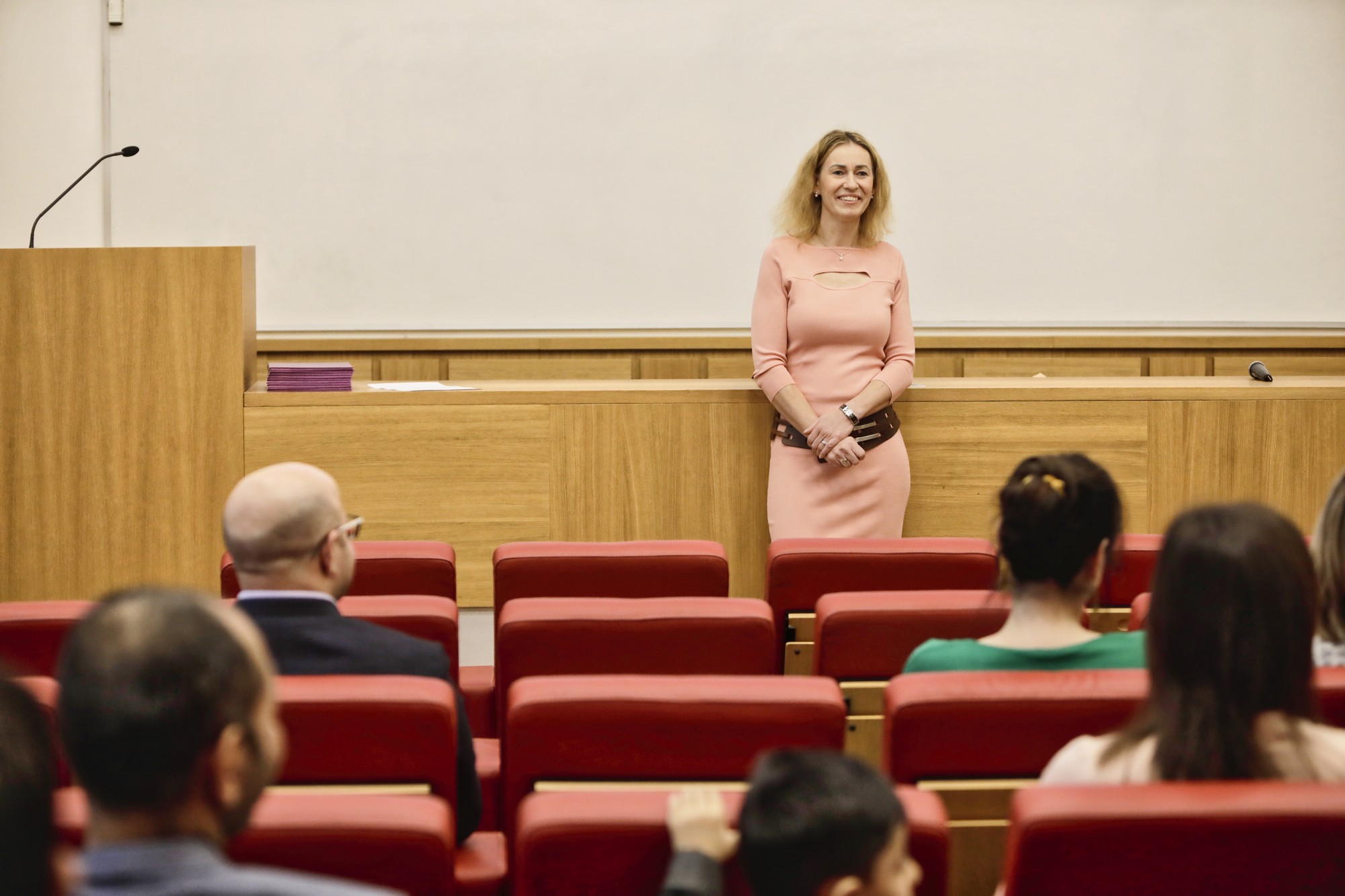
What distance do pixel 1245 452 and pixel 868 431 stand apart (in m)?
1.24

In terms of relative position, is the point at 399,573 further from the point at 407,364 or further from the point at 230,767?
the point at 407,364

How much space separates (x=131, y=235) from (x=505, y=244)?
5.78 ft

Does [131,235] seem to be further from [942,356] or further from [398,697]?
[398,697]

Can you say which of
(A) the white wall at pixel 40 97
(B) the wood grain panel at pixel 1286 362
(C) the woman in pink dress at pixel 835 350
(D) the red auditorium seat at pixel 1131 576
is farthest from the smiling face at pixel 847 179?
(A) the white wall at pixel 40 97

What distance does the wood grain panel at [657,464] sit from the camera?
4102mm

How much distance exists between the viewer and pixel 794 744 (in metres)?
1.62

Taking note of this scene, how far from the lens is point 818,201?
155 inches

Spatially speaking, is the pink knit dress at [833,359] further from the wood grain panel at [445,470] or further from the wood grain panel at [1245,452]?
the wood grain panel at [1245,452]

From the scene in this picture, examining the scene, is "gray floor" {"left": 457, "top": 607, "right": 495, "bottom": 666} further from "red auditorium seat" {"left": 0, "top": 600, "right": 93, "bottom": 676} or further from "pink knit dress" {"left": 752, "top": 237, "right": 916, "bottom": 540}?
"red auditorium seat" {"left": 0, "top": 600, "right": 93, "bottom": 676}

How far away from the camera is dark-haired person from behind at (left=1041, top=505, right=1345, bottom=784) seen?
1.39 m

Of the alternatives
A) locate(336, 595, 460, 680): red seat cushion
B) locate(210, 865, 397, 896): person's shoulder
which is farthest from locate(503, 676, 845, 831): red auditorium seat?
locate(210, 865, 397, 896): person's shoulder

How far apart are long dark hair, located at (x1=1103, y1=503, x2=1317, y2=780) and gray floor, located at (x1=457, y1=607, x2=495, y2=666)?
2.57 metres

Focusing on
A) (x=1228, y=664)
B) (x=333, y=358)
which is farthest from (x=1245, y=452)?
(x=333, y=358)

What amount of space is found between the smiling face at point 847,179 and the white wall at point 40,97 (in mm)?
3949
